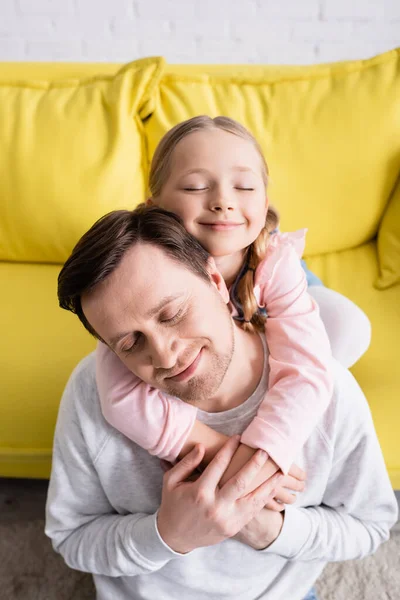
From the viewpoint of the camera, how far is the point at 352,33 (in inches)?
95.0

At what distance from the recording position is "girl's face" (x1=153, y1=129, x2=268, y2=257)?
2.88 ft

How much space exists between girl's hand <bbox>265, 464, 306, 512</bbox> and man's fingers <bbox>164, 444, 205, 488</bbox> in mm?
141

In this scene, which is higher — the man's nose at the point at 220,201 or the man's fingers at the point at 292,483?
the man's nose at the point at 220,201

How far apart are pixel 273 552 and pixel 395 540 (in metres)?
0.77

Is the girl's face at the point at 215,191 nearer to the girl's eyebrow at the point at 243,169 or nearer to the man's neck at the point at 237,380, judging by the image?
the girl's eyebrow at the point at 243,169

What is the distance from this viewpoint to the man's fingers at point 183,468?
852 millimetres

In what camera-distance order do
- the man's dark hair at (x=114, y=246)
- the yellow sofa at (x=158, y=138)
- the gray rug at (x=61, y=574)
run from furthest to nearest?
1. the yellow sofa at (x=158, y=138)
2. the gray rug at (x=61, y=574)
3. the man's dark hair at (x=114, y=246)

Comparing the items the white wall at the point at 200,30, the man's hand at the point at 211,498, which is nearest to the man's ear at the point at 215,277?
the man's hand at the point at 211,498

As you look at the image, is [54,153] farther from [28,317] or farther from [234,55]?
[234,55]

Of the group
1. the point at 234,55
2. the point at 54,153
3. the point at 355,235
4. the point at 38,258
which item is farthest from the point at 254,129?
the point at 234,55

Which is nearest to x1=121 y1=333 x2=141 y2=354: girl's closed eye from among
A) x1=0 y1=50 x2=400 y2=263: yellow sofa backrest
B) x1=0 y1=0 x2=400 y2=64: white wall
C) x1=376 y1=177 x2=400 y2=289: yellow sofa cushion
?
x1=0 y1=50 x2=400 y2=263: yellow sofa backrest

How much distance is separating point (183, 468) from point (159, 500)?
168mm

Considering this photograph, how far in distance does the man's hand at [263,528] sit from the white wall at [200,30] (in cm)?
209

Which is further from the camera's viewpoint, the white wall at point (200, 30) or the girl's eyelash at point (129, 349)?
the white wall at point (200, 30)
